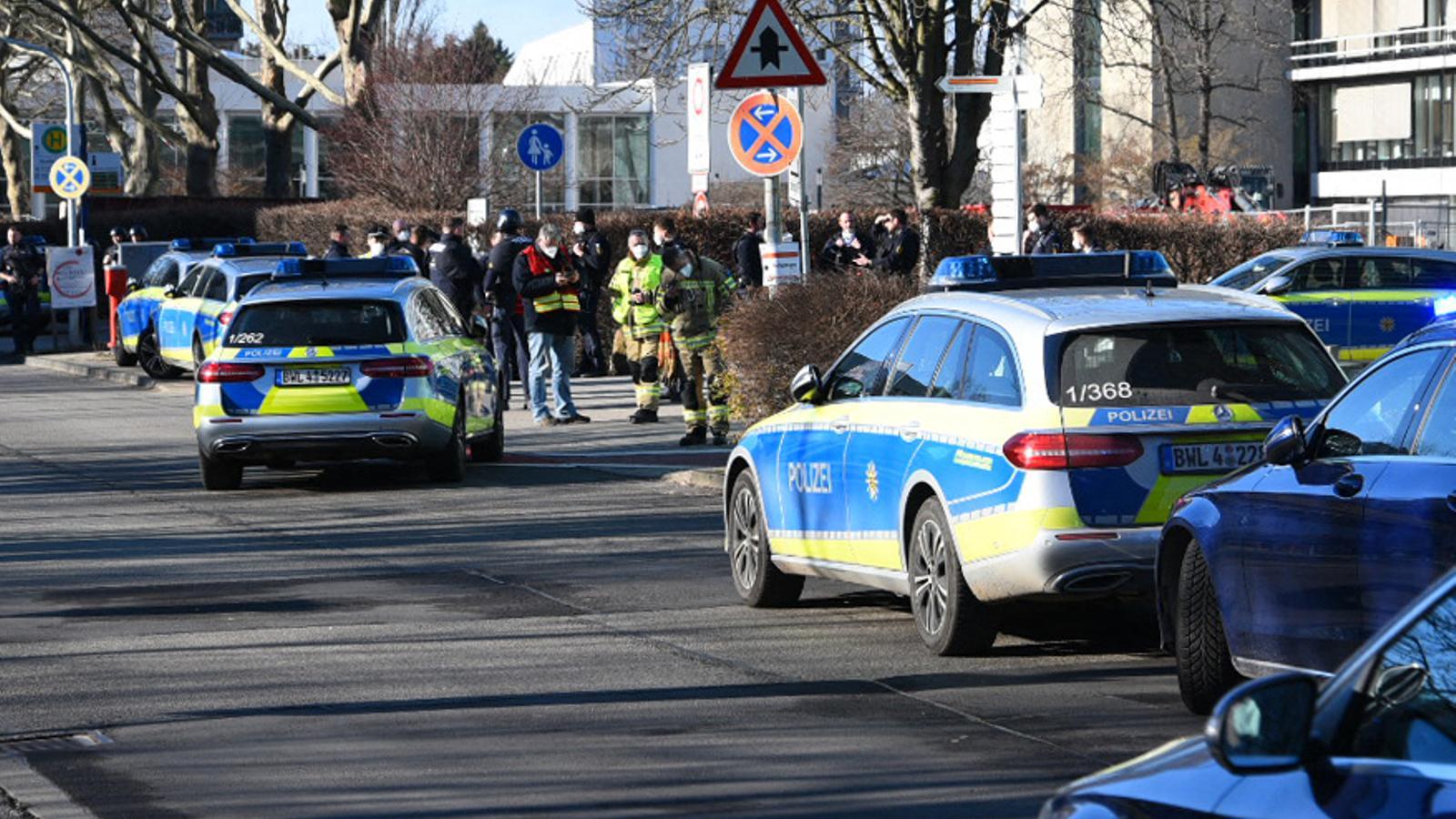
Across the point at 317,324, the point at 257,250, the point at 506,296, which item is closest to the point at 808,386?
the point at 317,324

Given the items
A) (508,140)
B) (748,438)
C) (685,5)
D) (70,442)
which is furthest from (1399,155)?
(748,438)

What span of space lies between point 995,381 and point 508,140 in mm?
49681

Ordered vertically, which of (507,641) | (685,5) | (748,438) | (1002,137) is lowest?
(507,641)

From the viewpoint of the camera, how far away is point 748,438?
11.8 metres

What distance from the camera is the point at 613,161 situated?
84.9 meters

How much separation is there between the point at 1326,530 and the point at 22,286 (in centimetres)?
3370

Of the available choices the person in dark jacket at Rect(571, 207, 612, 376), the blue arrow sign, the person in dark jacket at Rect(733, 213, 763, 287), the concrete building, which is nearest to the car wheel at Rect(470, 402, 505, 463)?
the person in dark jacket at Rect(571, 207, 612, 376)

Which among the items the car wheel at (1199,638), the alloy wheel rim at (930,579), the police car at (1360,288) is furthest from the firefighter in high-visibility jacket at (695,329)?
the car wheel at (1199,638)

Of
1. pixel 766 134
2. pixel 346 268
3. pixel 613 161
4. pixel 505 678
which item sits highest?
pixel 613 161

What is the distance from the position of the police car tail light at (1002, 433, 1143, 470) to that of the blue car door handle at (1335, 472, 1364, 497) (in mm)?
1788

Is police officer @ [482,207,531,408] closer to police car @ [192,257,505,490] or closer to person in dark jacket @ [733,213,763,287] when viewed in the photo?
person in dark jacket @ [733,213,763,287]

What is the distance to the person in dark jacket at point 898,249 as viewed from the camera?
26.4 metres

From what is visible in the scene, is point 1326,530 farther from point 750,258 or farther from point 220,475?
point 750,258

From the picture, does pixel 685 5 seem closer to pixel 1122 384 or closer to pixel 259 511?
pixel 259 511
